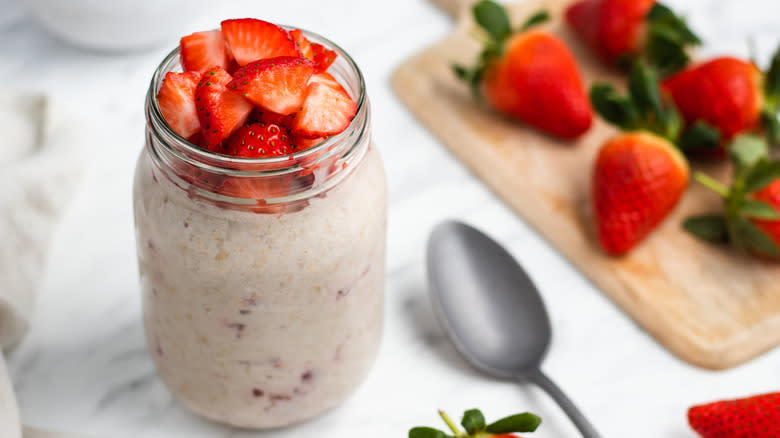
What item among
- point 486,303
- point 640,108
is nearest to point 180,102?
point 486,303

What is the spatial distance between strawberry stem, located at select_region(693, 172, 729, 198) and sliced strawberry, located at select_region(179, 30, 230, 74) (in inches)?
30.8

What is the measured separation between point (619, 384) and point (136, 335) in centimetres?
64

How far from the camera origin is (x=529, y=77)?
127cm

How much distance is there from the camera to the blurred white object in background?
124 cm

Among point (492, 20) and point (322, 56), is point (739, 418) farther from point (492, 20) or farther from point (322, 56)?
point (492, 20)

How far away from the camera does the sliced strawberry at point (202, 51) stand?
2.35 ft

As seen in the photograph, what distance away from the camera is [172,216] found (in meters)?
0.72

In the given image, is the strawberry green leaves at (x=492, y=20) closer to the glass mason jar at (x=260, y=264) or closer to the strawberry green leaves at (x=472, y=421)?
the glass mason jar at (x=260, y=264)

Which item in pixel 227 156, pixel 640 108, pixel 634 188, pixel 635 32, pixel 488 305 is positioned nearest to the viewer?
pixel 227 156

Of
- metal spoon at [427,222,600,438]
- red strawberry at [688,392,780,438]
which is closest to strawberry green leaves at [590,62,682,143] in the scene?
metal spoon at [427,222,600,438]

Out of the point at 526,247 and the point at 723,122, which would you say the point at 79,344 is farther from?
the point at 723,122

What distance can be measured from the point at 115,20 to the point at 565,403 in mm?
945

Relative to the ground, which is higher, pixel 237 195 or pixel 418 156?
pixel 237 195

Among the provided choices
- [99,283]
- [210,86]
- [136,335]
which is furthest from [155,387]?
[210,86]
